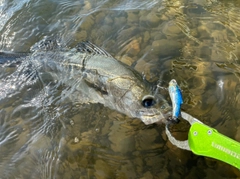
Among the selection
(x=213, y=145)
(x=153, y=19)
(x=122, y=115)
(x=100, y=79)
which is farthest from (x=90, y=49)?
(x=213, y=145)

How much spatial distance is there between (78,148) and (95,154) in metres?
0.27

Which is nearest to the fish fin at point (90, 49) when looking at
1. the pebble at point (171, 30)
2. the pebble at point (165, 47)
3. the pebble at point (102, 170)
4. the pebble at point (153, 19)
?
the pebble at point (165, 47)

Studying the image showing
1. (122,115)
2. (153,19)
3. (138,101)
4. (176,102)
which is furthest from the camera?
(153,19)

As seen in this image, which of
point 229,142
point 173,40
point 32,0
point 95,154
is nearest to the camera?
point 229,142

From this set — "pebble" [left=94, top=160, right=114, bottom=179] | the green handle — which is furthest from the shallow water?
the green handle

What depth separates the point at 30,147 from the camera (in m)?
3.93

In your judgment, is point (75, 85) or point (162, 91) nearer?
point (162, 91)

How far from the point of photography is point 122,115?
395cm

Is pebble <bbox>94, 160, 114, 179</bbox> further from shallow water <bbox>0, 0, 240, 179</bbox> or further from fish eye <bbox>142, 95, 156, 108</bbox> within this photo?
fish eye <bbox>142, 95, 156, 108</bbox>

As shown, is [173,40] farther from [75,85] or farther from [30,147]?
[30,147]

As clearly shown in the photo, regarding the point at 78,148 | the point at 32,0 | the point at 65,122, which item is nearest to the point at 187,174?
the point at 78,148

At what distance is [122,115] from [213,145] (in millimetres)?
1614

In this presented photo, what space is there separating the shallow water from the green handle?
63 cm

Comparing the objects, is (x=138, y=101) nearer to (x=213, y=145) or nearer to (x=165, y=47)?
(x=213, y=145)
